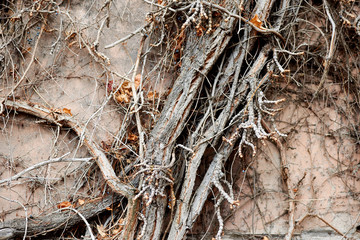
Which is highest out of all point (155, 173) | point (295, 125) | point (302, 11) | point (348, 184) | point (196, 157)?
point (302, 11)

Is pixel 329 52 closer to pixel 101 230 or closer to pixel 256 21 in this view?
pixel 256 21

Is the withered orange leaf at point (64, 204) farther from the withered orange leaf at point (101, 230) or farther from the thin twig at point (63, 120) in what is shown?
the thin twig at point (63, 120)

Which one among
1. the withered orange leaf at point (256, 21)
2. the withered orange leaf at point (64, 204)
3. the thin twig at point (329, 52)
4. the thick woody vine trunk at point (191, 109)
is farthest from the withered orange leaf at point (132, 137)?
the thin twig at point (329, 52)

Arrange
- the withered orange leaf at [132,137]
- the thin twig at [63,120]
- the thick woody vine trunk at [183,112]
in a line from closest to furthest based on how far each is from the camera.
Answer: the thick woody vine trunk at [183,112], the thin twig at [63,120], the withered orange leaf at [132,137]

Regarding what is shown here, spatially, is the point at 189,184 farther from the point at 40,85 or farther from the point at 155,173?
the point at 40,85

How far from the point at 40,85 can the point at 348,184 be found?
236 centimetres

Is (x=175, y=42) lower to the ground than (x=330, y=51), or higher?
lower

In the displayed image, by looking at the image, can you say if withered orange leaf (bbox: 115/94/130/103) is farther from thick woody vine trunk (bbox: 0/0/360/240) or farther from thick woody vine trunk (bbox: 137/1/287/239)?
thick woody vine trunk (bbox: 137/1/287/239)

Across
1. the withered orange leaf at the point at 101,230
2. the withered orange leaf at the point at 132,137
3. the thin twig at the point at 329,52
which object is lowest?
the withered orange leaf at the point at 101,230

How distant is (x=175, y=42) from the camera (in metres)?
2.45

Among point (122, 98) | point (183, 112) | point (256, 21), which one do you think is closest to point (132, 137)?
point (122, 98)

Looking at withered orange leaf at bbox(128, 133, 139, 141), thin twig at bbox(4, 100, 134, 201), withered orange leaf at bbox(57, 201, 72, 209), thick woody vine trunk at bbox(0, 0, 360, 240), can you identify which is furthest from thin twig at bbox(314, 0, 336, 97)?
withered orange leaf at bbox(57, 201, 72, 209)

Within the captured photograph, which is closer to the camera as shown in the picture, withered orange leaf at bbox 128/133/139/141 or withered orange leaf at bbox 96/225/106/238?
withered orange leaf at bbox 96/225/106/238

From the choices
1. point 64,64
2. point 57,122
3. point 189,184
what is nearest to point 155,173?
point 189,184
